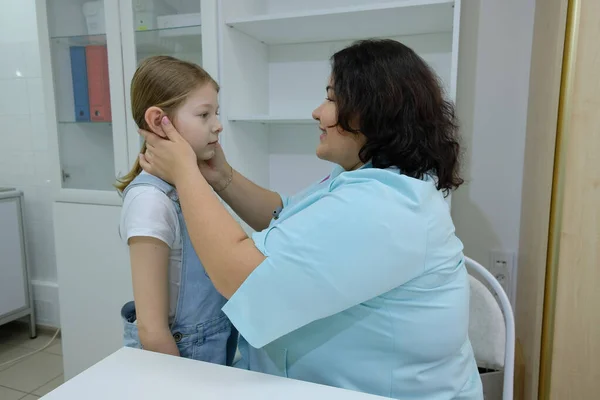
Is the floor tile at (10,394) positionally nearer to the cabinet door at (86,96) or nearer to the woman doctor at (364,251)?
the cabinet door at (86,96)

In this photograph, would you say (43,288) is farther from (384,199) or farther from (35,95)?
(384,199)

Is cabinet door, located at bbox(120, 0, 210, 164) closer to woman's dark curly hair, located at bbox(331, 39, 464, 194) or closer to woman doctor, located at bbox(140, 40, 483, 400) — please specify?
woman doctor, located at bbox(140, 40, 483, 400)

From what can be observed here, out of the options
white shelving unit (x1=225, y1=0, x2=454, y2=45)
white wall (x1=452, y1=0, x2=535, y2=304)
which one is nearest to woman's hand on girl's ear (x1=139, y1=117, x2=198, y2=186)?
white shelving unit (x1=225, y1=0, x2=454, y2=45)

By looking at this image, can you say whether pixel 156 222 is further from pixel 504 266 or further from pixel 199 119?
pixel 504 266

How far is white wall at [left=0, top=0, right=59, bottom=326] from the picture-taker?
8.30 ft

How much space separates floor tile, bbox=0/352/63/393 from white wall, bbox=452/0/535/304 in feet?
7.30

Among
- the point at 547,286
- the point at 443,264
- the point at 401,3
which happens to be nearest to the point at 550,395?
the point at 547,286

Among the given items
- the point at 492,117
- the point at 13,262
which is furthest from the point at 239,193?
the point at 13,262

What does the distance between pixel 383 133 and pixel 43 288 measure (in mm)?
2700

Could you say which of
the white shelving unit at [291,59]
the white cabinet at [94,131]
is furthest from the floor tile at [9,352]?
the white shelving unit at [291,59]

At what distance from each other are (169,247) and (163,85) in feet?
1.28

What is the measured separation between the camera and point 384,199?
73cm

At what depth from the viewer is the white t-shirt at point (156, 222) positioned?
917 mm

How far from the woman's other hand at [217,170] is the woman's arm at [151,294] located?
1.23 ft
